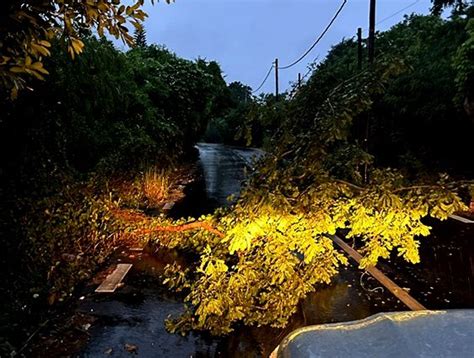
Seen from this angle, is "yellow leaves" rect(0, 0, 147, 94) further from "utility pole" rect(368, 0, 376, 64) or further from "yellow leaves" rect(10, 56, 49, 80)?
"utility pole" rect(368, 0, 376, 64)


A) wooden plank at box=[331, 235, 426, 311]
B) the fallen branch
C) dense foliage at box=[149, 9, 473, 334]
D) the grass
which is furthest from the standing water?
the grass

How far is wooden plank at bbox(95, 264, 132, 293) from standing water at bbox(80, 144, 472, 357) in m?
0.10

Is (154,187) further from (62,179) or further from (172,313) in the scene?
(172,313)

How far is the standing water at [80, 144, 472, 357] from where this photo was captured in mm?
3900

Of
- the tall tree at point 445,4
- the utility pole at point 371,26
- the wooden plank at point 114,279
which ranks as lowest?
the wooden plank at point 114,279

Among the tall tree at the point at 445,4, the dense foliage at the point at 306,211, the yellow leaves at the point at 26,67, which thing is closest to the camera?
the yellow leaves at the point at 26,67

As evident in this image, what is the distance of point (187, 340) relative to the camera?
4035mm

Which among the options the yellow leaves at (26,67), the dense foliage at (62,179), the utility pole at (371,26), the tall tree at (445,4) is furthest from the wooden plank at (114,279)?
the tall tree at (445,4)

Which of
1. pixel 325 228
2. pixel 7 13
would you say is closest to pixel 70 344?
pixel 325 228

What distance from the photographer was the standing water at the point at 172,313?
390 cm

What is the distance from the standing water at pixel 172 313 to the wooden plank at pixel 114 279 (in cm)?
10

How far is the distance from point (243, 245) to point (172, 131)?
11517 mm

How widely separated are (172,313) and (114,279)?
3.88 feet

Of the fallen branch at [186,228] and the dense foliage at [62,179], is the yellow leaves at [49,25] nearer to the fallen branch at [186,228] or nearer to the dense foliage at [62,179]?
the fallen branch at [186,228]
